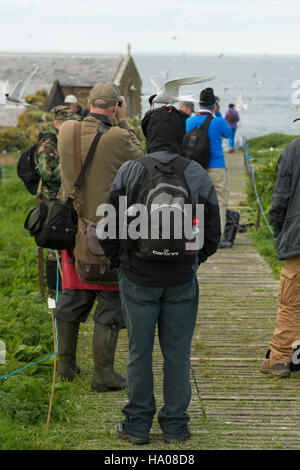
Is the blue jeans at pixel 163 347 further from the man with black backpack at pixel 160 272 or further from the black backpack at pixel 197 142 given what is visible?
the black backpack at pixel 197 142

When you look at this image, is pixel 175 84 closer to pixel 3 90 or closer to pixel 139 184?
pixel 139 184

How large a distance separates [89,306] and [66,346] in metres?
0.36

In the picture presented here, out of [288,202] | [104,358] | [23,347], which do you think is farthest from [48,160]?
[288,202]

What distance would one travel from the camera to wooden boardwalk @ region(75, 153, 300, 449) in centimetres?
411

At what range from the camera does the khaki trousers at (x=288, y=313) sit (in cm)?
516

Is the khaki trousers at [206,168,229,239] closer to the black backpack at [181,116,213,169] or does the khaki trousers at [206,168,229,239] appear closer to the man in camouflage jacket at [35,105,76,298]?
the black backpack at [181,116,213,169]

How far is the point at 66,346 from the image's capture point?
5.01 meters

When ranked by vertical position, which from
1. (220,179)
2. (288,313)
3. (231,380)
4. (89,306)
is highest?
(220,179)

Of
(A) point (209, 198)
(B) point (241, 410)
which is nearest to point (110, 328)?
(B) point (241, 410)

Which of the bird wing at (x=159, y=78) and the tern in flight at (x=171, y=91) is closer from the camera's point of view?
the tern in flight at (x=171, y=91)

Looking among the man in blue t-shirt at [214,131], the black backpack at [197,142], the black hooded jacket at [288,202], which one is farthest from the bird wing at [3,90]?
the man in blue t-shirt at [214,131]

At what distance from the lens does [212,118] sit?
826cm

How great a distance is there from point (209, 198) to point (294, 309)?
5.82 ft
